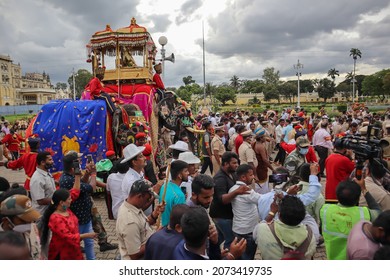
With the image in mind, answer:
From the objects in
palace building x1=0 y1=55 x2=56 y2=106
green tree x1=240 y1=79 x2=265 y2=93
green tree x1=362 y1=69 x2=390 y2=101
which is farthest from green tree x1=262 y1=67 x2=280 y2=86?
palace building x1=0 y1=55 x2=56 y2=106

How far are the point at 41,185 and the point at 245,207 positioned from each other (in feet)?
7.59

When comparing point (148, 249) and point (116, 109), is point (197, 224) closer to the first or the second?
point (148, 249)

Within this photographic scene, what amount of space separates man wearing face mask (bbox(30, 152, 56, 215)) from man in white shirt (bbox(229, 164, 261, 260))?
213cm

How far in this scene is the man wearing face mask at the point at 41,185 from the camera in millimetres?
3713

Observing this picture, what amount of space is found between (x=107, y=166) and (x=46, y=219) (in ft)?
11.1

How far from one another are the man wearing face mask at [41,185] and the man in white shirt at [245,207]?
7.00ft

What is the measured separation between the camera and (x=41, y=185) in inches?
147

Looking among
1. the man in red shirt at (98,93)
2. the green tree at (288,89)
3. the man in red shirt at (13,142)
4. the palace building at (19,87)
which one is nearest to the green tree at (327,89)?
the green tree at (288,89)

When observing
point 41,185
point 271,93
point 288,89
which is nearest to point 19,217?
point 41,185

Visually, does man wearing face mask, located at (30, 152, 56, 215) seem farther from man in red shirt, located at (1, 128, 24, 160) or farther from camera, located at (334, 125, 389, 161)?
man in red shirt, located at (1, 128, 24, 160)

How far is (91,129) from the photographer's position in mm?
7469

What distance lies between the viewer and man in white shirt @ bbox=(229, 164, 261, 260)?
131 inches

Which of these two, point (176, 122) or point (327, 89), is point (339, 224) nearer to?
point (176, 122)
